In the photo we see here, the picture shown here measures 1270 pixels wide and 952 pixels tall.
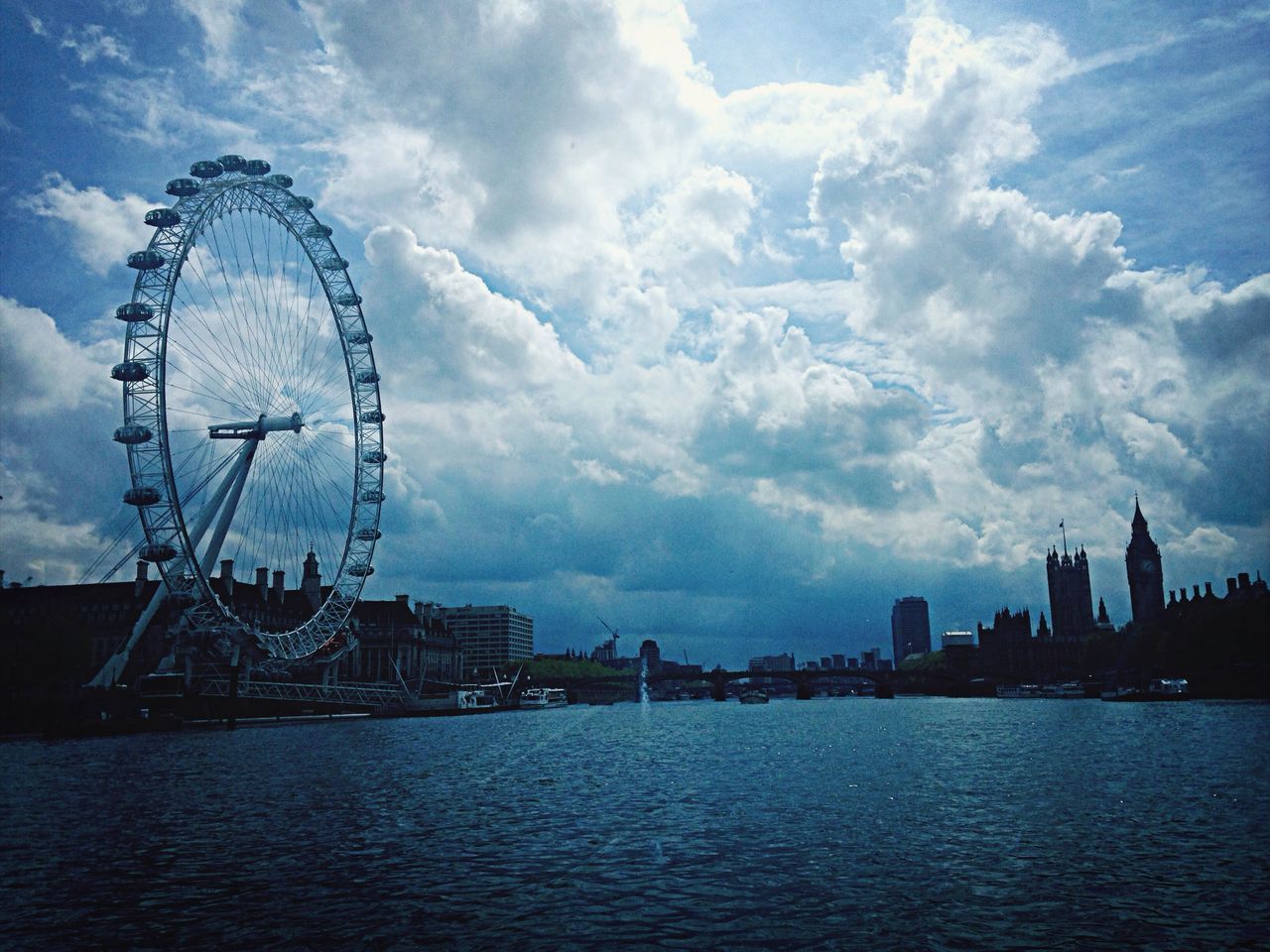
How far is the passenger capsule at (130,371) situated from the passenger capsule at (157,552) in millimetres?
16280

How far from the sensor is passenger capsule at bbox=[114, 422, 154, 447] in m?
92.1

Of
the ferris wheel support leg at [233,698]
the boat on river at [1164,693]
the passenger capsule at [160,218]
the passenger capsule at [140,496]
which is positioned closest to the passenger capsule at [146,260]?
the passenger capsule at [160,218]

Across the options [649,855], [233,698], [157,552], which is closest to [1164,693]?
[233,698]

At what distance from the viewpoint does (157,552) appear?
9738 centimetres

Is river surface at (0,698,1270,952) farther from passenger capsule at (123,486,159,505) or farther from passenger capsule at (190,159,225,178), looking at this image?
passenger capsule at (190,159,225,178)

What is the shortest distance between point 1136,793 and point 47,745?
248 feet

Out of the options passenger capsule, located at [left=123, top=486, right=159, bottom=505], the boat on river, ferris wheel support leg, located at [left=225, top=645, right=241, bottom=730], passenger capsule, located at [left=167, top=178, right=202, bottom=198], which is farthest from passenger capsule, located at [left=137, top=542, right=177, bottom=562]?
the boat on river

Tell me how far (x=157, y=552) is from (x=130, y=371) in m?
17.8

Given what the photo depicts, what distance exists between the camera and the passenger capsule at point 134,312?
9162cm

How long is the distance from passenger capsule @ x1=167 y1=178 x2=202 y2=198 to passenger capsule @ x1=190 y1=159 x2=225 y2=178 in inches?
38.0

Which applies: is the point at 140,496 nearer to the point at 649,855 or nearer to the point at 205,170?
the point at 205,170

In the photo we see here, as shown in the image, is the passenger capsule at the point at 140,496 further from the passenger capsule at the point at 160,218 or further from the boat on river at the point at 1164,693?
the boat on river at the point at 1164,693

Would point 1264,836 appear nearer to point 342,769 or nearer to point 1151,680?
point 342,769

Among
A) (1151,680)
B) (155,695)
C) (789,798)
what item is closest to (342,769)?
(789,798)
